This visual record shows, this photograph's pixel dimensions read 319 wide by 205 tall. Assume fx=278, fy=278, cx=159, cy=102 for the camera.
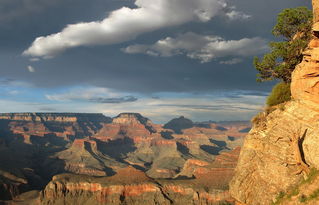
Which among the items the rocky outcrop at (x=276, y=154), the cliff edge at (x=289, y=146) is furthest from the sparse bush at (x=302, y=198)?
the rocky outcrop at (x=276, y=154)

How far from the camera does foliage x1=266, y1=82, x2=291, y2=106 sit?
1417 inches

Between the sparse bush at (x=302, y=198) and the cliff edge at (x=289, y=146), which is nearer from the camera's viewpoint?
the sparse bush at (x=302, y=198)

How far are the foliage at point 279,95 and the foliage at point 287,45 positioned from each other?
3.13 meters

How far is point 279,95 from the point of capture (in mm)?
36562

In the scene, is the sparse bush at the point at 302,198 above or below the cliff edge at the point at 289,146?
below

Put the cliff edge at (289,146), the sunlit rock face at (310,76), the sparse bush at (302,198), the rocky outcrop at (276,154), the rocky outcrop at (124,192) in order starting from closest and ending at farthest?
the sparse bush at (302,198) < the cliff edge at (289,146) < the sunlit rock face at (310,76) < the rocky outcrop at (276,154) < the rocky outcrop at (124,192)

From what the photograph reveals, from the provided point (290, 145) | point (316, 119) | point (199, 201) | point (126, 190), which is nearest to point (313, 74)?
point (316, 119)

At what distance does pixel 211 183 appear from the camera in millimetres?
163125

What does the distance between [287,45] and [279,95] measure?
8.12 meters

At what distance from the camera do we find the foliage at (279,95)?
118ft

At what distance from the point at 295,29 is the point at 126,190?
14054 cm

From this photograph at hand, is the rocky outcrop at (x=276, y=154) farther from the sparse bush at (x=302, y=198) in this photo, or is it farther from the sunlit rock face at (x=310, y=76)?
the sparse bush at (x=302, y=198)

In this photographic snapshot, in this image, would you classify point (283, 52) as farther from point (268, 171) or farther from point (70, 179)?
point (70, 179)

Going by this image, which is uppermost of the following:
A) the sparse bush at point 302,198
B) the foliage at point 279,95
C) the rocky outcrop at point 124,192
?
the foliage at point 279,95
